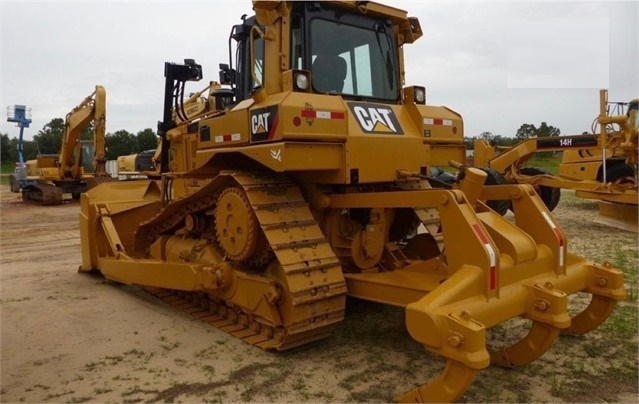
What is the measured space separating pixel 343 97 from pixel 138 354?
9.15 feet

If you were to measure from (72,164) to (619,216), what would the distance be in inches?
696

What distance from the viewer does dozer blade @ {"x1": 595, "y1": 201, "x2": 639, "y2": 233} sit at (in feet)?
35.2

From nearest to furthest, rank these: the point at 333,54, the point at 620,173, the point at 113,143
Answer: the point at 333,54, the point at 620,173, the point at 113,143

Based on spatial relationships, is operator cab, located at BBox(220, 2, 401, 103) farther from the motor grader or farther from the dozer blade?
the dozer blade

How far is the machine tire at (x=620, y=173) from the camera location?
39.9ft

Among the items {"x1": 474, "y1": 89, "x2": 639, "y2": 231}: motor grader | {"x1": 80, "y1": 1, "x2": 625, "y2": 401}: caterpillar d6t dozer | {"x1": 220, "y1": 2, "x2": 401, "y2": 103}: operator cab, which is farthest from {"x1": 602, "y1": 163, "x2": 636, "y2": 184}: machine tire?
{"x1": 220, "y1": 2, "x2": 401, "y2": 103}: operator cab

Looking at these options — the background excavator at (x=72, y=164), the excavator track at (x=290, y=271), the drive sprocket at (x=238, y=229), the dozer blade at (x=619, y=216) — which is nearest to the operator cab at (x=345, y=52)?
the excavator track at (x=290, y=271)

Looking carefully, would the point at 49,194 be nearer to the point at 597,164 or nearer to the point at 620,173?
the point at 597,164

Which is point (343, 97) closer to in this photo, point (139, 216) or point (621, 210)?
point (139, 216)

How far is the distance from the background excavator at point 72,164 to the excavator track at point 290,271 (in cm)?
1389

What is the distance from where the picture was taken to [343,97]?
4.73 metres

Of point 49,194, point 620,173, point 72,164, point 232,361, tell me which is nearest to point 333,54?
point 232,361

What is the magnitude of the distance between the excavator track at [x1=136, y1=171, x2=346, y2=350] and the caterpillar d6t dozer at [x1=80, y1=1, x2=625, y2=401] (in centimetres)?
1

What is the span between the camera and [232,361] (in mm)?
4188
